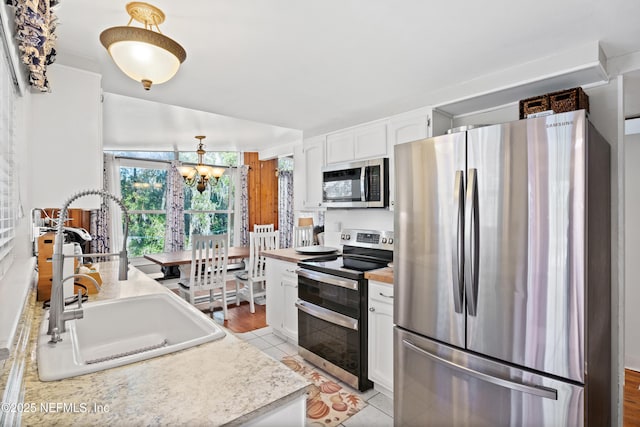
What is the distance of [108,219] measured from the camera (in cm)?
552

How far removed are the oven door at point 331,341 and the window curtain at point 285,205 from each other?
3.73 meters

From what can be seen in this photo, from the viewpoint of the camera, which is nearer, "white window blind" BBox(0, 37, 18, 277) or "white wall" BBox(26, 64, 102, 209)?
"white window blind" BBox(0, 37, 18, 277)

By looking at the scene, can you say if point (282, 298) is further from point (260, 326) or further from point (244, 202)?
point (244, 202)

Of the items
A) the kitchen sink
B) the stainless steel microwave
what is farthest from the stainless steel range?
the kitchen sink

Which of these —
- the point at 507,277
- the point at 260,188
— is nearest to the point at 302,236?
the point at 260,188

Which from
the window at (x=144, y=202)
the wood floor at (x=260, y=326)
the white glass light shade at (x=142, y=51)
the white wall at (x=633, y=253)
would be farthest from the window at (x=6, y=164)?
the window at (x=144, y=202)

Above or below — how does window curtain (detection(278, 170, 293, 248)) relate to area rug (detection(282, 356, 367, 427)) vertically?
→ above

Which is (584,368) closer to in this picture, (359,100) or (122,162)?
(359,100)

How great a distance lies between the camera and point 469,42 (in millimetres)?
1810

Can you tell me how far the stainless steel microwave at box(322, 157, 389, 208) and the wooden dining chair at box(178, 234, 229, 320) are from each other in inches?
61.9

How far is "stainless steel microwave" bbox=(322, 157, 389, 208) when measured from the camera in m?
2.80

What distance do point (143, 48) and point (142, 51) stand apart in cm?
2

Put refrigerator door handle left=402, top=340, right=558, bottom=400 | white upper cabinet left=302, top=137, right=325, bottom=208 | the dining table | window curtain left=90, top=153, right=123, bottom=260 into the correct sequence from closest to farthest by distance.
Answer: refrigerator door handle left=402, top=340, right=558, bottom=400
white upper cabinet left=302, top=137, right=325, bottom=208
the dining table
window curtain left=90, top=153, right=123, bottom=260

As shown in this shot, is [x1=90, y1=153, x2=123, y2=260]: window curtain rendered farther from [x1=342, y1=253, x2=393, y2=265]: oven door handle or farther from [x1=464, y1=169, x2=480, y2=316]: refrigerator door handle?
[x1=464, y1=169, x2=480, y2=316]: refrigerator door handle
